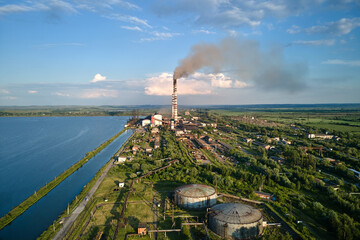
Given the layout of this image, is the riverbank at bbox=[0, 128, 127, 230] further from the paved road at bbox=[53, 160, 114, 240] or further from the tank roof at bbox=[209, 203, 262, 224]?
the tank roof at bbox=[209, 203, 262, 224]

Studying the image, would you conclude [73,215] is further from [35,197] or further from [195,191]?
[195,191]

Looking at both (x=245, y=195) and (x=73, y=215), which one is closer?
(x=73, y=215)

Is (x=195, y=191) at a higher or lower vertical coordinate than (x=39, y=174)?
higher

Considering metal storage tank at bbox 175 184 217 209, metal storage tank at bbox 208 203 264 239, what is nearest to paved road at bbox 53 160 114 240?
metal storage tank at bbox 175 184 217 209

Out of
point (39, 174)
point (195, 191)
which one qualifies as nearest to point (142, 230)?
point (195, 191)

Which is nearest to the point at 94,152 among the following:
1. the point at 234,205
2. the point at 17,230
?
the point at 17,230

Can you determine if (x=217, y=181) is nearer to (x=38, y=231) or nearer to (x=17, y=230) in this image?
(x=38, y=231)
